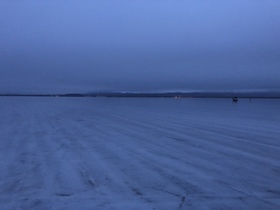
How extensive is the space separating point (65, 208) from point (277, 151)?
603cm

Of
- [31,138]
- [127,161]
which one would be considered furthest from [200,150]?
[31,138]

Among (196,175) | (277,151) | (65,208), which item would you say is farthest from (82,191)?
(277,151)

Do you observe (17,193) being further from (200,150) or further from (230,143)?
(230,143)

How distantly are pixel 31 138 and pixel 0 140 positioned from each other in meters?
0.92

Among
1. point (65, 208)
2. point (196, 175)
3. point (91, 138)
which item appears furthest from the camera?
point (91, 138)

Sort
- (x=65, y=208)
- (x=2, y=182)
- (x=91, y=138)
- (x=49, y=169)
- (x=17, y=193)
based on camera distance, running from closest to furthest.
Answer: (x=65, y=208) < (x=17, y=193) < (x=2, y=182) < (x=49, y=169) < (x=91, y=138)

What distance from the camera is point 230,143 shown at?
30.0ft

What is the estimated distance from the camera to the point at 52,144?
8633mm

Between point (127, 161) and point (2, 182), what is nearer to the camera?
point (2, 182)

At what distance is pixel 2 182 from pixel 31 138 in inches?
199

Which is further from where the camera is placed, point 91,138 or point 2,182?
point 91,138

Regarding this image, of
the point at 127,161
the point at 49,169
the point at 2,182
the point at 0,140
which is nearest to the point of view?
the point at 2,182

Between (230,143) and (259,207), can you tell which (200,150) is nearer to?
(230,143)

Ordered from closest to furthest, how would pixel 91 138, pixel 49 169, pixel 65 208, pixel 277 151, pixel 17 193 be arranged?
1. pixel 65 208
2. pixel 17 193
3. pixel 49 169
4. pixel 277 151
5. pixel 91 138
